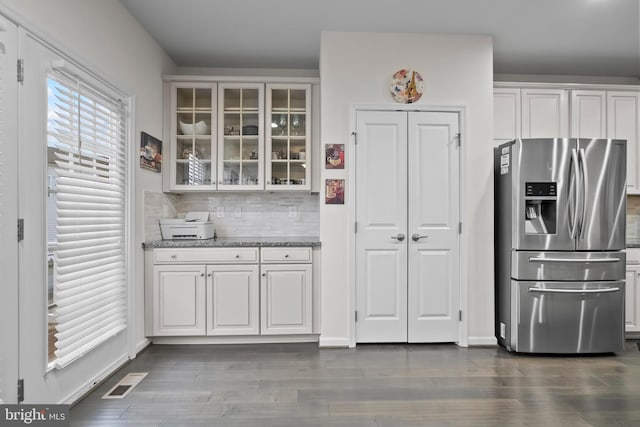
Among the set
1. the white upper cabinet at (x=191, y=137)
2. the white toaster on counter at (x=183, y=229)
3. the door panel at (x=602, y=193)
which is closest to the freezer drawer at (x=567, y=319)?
the door panel at (x=602, y=193)

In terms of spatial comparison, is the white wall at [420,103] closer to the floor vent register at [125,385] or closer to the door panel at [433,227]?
the door panel at [433,227]

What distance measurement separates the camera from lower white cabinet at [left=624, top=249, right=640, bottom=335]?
337cm

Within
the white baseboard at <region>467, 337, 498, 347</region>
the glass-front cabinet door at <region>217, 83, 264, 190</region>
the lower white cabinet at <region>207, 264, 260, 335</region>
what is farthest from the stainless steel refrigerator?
the glass-front cabinet door at <region>217, 83, 264, 190</region>

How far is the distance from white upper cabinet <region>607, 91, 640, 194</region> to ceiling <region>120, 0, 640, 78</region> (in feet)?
1.32

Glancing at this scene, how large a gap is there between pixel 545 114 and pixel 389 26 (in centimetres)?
185

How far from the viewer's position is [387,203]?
3.08 meters

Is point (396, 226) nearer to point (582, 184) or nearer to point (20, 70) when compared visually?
point (582, 184)

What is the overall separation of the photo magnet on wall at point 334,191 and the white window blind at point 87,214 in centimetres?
164

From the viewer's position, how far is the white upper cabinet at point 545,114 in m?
3.45

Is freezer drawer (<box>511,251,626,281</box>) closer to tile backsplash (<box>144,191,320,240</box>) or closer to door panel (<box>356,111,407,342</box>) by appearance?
door panel (<box>356,111,407,342</box>)

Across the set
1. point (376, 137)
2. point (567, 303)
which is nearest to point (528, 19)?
point (376, 137)

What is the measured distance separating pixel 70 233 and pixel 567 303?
12.2ft

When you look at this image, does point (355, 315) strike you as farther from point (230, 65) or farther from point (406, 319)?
point (230, 65)

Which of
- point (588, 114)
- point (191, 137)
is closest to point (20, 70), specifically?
point (191, 137)
